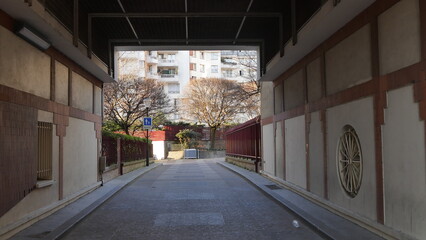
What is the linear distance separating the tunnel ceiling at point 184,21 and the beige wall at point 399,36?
11.5ft

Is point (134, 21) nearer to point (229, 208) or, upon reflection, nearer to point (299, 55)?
point (299, 55)

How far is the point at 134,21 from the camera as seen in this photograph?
13891 mm

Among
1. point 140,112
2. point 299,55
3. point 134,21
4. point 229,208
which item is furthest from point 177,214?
point 140,112

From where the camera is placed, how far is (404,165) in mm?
5906

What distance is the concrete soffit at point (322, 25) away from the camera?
712 centimetres

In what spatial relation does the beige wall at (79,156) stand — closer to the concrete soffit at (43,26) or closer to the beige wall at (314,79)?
the concrete soffit at (43,26)

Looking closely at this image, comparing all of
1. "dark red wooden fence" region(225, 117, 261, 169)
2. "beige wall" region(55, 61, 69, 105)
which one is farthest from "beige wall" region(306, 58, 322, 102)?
"dark red wooden fence" region(225, 117, 261, 169)

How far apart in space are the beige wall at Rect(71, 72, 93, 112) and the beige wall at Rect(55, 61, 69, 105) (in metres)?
0.68

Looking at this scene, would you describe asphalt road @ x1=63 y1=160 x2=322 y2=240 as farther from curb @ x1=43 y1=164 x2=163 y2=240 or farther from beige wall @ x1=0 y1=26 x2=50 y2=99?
beige wall @ x1=0 y1=26 x2=50 y2=99

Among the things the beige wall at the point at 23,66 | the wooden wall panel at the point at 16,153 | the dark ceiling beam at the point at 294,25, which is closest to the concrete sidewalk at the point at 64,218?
the wooden wall panel at the point at 16,153

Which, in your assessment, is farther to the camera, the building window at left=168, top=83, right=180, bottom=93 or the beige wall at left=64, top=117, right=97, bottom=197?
the building window at left=168, top=83, right=180, bottom=93

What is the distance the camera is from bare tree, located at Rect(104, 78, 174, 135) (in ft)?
115

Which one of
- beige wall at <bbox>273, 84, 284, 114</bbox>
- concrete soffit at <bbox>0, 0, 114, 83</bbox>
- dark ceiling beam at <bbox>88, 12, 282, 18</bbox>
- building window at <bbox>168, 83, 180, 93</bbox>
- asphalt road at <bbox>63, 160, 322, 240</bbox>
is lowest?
asphalt road at <bbox>63, 160, 322, 240</bbox>

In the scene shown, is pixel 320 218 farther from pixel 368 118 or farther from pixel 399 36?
pixel 399 36
